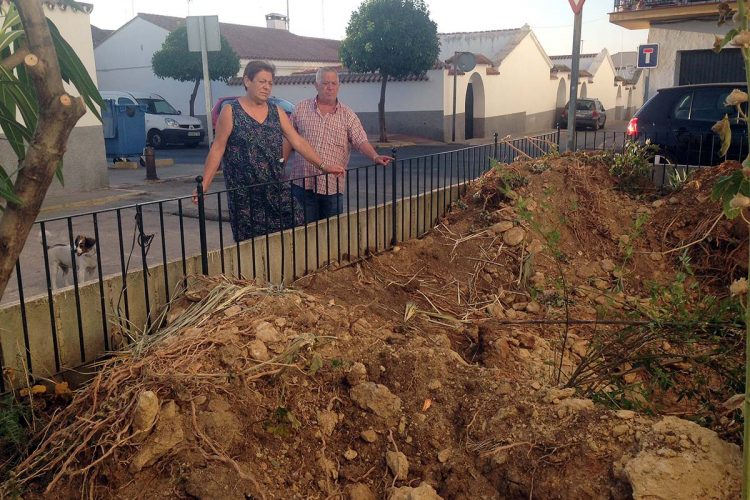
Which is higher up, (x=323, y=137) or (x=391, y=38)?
(x=391, y=38)

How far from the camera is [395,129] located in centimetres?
2695

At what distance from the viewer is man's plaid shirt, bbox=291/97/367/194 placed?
5.83 m

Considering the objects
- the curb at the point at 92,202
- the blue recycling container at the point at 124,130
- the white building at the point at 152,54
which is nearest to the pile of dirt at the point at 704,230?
the curb at the point at 92,202

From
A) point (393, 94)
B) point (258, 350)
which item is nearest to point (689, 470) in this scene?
point (258, 350)

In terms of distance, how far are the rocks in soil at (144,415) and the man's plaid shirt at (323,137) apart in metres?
2.96

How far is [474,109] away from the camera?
28.2 m

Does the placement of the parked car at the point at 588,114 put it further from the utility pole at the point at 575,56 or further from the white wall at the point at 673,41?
the utility pole at the point at 575,56

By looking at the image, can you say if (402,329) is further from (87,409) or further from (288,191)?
(87,409)

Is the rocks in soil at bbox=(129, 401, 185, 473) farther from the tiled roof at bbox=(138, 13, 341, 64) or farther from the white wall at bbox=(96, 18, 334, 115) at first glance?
the tiled roof at bbox=(138, 13, 341, 64)

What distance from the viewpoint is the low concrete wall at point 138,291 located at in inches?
150

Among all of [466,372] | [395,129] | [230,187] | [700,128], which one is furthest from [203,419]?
[395,129]

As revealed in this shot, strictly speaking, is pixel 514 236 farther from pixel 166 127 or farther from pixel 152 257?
pixel 166 127

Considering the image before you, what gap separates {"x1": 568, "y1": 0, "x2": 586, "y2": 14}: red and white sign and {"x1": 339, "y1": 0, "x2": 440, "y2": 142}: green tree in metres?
15.7

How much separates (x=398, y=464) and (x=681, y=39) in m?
15.4
